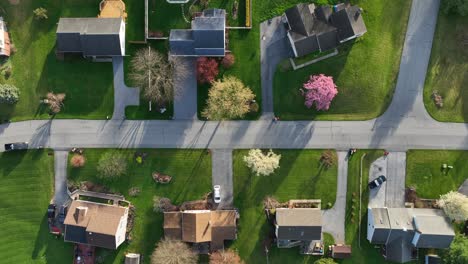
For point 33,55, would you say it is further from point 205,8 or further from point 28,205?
point 205,8

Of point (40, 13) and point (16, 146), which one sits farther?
point (16, 146)

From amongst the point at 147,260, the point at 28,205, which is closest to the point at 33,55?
the point at 28,205

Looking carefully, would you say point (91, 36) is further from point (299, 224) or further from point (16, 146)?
point (299, 224)

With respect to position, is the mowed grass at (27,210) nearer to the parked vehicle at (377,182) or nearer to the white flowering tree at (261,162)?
the white flowering tree at (261,162)

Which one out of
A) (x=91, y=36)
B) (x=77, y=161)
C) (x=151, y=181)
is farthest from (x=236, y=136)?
(x=91, y=36)

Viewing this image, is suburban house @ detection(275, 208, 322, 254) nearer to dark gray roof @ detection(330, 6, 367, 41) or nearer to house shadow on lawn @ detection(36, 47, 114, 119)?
dark gray roof @ detection(330, 6, 367, 41)
